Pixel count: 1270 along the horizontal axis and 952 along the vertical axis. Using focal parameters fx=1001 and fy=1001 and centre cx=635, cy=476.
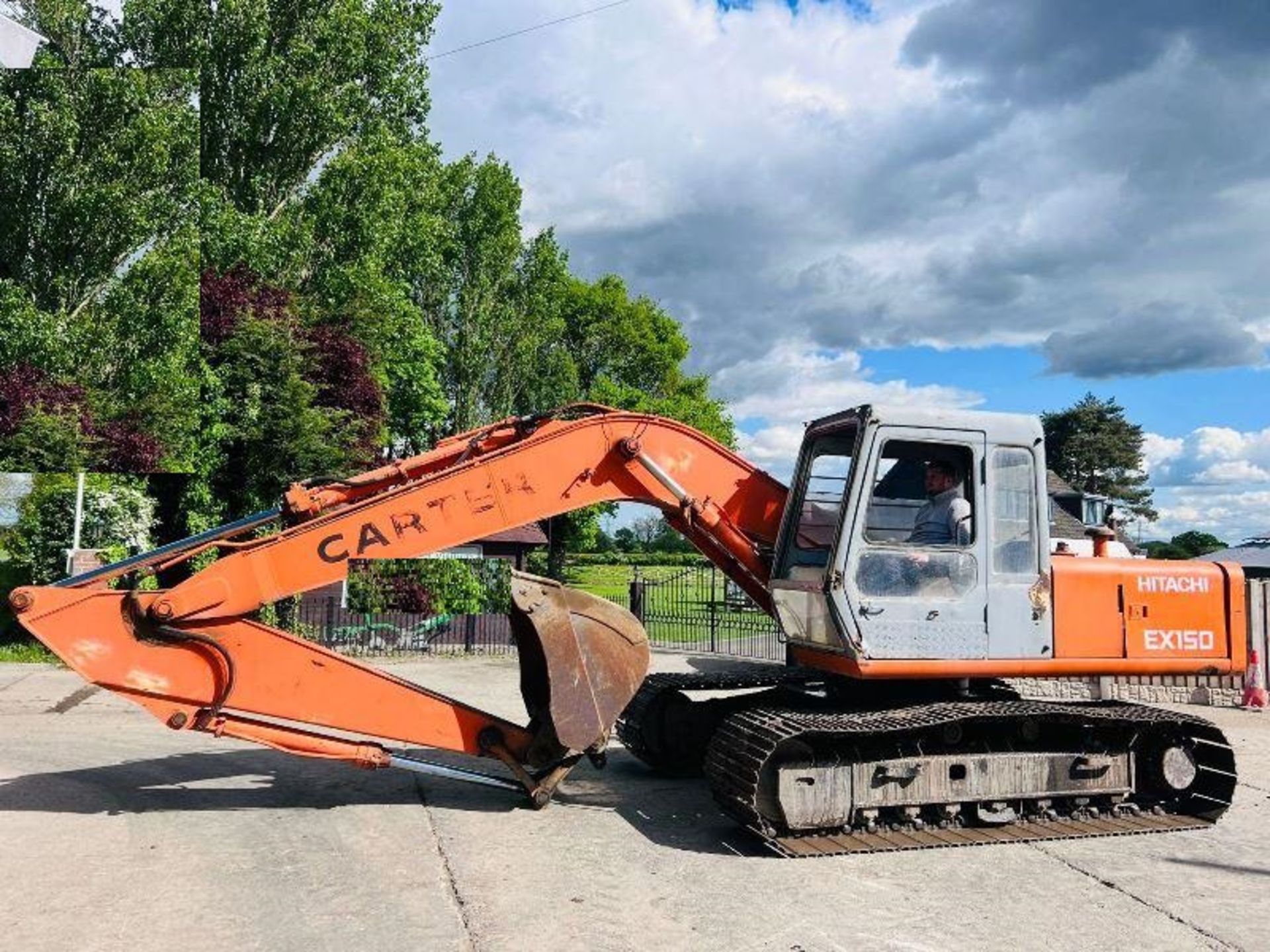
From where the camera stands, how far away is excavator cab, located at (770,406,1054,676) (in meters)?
6.50

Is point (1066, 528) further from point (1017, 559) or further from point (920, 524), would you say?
point (920, 524)

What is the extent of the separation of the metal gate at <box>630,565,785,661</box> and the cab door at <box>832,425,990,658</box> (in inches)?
435

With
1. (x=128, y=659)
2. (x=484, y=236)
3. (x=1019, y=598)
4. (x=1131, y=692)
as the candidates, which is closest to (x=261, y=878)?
(x=128, y=659)

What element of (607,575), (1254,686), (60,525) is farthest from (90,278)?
(607,575)

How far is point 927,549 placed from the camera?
6.61m

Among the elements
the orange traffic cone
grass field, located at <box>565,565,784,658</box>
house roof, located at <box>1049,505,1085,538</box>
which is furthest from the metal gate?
house roof, located at <box>1049,505,1085,538</box>

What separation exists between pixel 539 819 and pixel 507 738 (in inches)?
24.1

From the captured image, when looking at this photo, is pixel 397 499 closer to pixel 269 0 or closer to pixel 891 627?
pixel 891 627

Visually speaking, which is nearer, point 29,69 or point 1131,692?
point 1131,692

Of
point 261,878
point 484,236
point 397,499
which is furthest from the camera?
point 484,236

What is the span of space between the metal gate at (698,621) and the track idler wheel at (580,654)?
1094 centimetres

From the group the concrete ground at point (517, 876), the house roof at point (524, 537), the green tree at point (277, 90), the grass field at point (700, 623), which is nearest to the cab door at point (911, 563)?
the concrete ground at point (517, 876)

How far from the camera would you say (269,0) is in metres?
23.3

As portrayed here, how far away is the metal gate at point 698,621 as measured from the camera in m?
18.8
